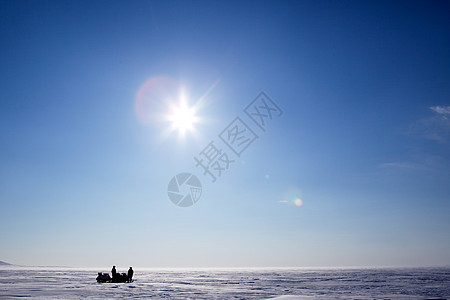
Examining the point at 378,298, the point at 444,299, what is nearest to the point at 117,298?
the point at 378,298

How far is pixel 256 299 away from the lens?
1977 centimetres

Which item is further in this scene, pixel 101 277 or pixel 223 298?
pixel 101 277

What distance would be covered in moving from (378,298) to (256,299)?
7.41m

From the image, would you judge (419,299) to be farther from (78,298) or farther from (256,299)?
(78,298)

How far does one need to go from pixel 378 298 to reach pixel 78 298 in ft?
58.9

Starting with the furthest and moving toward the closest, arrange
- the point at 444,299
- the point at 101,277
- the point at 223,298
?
1. the point at 101,277
2. the point at 223,298
3. the point at 444,299

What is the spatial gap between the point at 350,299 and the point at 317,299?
193 cm

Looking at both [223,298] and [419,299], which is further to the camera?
[223,298]

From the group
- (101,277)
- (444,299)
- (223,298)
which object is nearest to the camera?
(444,299)

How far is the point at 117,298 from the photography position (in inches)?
767

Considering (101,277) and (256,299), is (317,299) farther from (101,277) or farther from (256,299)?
(101,277)

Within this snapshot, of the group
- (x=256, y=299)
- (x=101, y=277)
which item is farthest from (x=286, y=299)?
(x=101, y=277)

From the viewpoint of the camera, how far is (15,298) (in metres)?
18.8

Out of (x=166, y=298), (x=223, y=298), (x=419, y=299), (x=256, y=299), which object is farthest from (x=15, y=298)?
(x=419, y=299)
